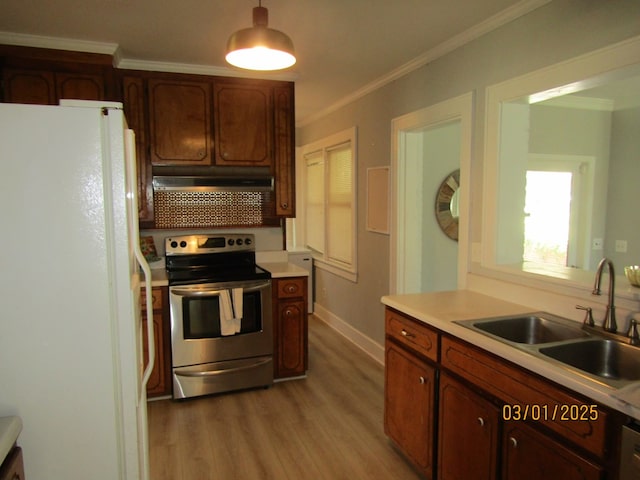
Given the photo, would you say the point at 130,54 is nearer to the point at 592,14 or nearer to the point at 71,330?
the point at 71,330

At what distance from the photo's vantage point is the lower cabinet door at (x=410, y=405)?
6.91 ft

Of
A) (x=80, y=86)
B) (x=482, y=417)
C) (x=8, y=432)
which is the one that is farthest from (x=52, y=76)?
(x=482, y=417)

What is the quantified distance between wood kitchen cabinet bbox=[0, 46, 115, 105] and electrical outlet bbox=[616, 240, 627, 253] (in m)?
4.66

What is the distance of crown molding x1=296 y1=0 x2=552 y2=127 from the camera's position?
7.37 ft

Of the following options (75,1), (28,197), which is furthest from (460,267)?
(75,1)

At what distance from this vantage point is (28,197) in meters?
1.30

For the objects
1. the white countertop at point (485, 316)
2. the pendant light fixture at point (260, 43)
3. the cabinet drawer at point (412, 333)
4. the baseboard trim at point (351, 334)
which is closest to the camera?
the white countertop at point (485, 316)

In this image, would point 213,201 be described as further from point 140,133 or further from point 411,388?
point 411,388

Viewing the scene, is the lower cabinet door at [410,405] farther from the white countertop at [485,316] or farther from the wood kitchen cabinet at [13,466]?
the wood kitchen cabinet at [13,466]

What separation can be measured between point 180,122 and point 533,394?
118 inches

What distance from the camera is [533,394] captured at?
1.51m

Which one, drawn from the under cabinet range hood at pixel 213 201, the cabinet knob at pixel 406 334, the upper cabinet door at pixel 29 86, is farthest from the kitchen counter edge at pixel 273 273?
the upper cabinet door at pixel 29 86

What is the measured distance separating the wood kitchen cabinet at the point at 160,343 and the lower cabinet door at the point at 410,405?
1.60 m

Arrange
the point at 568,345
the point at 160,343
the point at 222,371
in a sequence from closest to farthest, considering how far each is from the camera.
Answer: the point at 568,345
the point at 160,343
the point at 222,371
